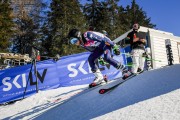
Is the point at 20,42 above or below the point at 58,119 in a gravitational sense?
above

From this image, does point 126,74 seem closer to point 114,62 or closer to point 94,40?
point 114,62

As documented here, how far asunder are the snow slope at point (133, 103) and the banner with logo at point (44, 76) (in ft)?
11.0

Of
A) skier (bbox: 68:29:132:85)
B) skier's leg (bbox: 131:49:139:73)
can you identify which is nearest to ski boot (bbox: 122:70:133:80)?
skier (bbox: 68:29:132:85)

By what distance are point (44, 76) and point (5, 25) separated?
2820cm

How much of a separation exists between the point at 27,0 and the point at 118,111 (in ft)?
145

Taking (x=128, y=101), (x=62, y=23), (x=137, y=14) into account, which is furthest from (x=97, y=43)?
(x=137, y=14)

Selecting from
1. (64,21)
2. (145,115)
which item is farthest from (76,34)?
(64,21)

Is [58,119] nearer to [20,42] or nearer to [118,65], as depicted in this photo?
[118,65]

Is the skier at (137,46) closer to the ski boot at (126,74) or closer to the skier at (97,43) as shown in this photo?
the ski boot at (126,74)

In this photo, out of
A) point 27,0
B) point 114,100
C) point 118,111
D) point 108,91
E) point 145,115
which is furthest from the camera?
point 27,0

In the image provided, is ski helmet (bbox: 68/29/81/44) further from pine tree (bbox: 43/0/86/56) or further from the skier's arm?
pine tree (bbox: 43/0/86/56)

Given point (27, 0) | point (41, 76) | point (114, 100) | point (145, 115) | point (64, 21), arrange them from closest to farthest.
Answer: point (145, 115)
point (114, 100)
point (41, 76)
point (64, 21)
point (27, 0)

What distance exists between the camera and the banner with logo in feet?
44.0

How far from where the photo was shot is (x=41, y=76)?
1389 centimetres
